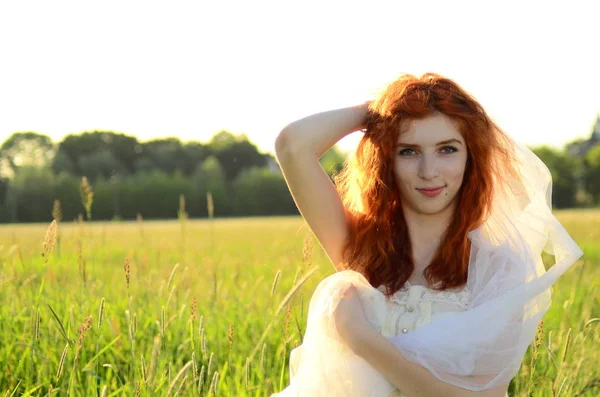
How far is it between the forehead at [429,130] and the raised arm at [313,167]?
0.87ft

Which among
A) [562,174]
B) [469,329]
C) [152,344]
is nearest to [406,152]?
[469,329]

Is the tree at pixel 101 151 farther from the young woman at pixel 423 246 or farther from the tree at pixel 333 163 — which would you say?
the young woman at pixel 423 246

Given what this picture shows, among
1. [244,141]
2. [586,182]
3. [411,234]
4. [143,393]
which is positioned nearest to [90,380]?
[143,393]

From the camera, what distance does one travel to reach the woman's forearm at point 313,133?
251 cm

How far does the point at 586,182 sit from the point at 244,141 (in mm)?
36877

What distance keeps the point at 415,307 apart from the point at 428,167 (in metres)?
0.48

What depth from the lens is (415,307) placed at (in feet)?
7.63

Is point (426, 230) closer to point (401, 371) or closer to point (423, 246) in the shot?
point (423, 246)

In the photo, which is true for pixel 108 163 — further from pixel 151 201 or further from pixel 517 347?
pixel 517 347

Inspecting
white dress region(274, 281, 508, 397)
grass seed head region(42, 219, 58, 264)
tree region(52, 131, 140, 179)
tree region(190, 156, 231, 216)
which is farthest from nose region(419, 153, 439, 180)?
tree region(52, 131, 140, 179)

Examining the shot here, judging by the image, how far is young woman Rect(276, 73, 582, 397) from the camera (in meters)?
2.15

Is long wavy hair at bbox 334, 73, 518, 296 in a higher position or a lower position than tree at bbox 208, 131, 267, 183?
lower

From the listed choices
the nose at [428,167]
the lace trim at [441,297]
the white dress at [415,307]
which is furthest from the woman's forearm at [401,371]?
the nose at [428,167]

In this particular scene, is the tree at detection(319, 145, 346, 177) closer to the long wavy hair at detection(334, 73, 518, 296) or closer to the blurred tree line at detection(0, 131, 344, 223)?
the long wavy hair at detection(334, 73, 518, 296)
